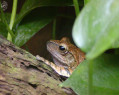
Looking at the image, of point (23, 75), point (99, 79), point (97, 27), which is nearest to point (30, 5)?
point (23, 75)

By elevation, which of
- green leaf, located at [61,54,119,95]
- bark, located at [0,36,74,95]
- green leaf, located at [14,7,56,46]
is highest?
green leaf, located at [14,7,56,46]

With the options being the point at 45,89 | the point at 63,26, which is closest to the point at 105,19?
the point at 45,89

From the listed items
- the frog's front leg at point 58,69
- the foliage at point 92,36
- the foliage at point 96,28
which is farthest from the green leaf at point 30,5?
the foliage at point 96,28

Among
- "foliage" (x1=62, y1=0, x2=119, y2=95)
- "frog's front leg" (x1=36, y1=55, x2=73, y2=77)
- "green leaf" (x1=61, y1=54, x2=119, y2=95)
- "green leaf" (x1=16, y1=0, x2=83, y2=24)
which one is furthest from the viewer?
"green leaf" (x1=16, y1=0, x2=83, y2=24)

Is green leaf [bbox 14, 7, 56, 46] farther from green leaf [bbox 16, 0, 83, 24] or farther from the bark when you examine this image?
the bark

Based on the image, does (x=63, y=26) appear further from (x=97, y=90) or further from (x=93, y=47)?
(x=93, y=47)

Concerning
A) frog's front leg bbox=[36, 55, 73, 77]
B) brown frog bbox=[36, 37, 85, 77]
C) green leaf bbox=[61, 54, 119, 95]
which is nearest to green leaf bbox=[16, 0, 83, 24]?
brown frog bbox=[36, 37, 85, 77]

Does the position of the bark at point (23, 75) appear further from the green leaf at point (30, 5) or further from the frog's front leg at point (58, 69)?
the green leaf at point (30, 5)
